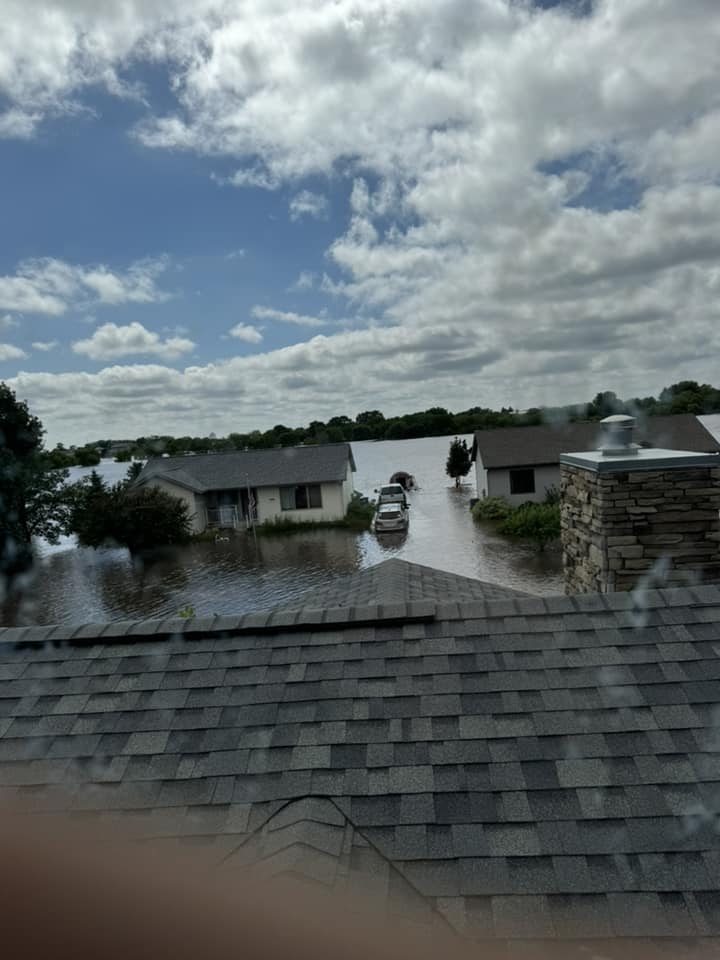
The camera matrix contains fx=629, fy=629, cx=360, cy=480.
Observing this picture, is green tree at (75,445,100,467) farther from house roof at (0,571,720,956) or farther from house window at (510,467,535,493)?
house window at (510,467,535,493)

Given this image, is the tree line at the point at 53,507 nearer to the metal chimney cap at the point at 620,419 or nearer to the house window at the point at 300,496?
the house window at the point at 300,496

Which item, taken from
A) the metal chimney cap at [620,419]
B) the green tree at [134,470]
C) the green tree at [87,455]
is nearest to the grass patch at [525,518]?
the green tree at [87,455]

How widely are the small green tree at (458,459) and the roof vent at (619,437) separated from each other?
30945mm

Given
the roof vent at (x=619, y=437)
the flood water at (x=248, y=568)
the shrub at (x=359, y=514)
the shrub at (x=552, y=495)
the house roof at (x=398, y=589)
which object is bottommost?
the flood water at (x=248, y=568)

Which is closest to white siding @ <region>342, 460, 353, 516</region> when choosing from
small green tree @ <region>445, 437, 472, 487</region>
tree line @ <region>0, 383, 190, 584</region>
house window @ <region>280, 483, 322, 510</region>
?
house window @ <region>280, 483, 322, 510</region>

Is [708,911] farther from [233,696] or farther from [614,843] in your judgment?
[233,696]

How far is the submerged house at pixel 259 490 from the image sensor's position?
92.1ft

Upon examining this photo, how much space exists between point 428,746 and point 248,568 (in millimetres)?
18374

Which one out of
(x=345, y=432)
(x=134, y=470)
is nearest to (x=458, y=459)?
(x=345, y=432)

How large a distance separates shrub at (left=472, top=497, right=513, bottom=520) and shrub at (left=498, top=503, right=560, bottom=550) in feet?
5.77

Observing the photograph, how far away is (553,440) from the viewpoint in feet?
93.6

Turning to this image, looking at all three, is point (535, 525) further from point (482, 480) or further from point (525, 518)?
point (482, 480)

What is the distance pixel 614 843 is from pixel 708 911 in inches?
16.4

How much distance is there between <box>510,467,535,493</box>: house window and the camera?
2769 centimetres
